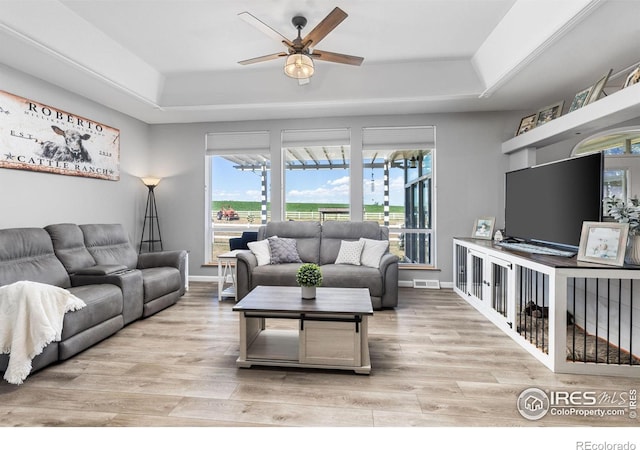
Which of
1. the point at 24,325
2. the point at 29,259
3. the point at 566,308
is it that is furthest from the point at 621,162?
the point at 29,259

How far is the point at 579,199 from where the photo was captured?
2.66 metres

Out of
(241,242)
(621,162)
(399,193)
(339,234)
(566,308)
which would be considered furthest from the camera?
(399,193)

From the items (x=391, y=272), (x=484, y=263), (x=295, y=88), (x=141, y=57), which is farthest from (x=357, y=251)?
(x=141, y=57)

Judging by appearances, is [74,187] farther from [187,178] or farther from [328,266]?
[328,266]

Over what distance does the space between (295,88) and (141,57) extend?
1828 millimetres

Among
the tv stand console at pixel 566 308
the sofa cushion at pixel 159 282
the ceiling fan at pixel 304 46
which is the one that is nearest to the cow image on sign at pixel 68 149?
the sofa cushion at pixel 159 282

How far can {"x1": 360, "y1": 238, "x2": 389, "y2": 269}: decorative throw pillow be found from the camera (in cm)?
407

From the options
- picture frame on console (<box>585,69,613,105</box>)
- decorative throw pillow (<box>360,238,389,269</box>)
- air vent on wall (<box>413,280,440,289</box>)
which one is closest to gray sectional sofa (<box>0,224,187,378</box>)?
decorative throw pillow (<box>360,238,389,269</box>)

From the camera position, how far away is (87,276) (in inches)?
122

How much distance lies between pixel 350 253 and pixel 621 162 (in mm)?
3095

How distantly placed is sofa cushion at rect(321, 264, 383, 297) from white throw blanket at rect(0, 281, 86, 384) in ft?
8.15

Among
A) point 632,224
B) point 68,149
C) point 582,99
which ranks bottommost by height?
point 632,224

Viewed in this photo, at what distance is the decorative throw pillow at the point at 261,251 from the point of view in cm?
416

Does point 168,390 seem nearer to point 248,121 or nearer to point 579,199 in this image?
point 579,199
